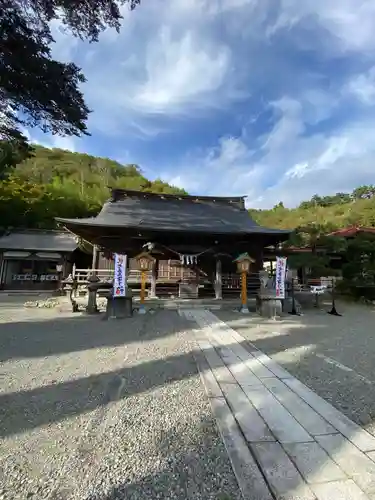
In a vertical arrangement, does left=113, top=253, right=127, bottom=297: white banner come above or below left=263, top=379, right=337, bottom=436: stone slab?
above

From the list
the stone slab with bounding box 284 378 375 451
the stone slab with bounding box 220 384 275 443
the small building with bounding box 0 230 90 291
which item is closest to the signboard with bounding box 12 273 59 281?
the small building with bounding box 0 230 90 291

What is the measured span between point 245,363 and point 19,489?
118 inches

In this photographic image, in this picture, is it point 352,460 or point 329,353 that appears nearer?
point 352,460

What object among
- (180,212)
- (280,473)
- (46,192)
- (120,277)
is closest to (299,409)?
(280,473)

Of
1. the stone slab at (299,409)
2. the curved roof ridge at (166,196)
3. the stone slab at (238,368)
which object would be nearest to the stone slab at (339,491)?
the stone slab at (299,409)

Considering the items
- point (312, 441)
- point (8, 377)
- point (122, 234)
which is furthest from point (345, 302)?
point (8, 377)

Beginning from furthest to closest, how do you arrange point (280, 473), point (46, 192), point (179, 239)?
point (46, 192) < point (179, 239) < point (280, 473)

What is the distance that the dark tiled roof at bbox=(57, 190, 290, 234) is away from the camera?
1321 cm

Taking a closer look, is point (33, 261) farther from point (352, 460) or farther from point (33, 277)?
point (352, 460)

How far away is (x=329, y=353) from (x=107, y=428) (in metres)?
3.85

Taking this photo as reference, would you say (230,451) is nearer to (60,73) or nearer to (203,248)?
(60,73)

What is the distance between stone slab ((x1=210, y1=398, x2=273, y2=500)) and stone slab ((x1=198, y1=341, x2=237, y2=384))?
33.0 inches

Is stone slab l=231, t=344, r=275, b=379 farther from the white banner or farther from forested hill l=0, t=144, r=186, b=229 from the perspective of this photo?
forested hill l=0, t=144, r=186, b=229

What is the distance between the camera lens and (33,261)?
18.2 meters
